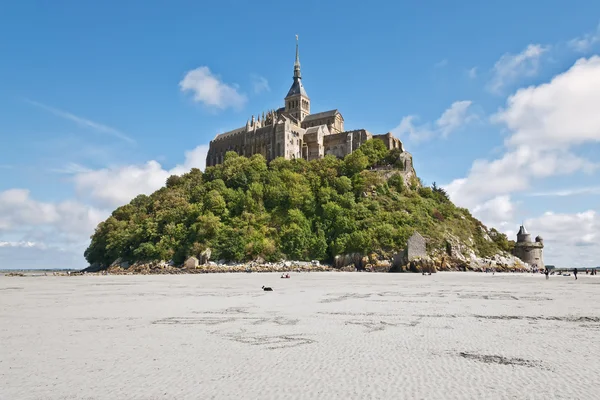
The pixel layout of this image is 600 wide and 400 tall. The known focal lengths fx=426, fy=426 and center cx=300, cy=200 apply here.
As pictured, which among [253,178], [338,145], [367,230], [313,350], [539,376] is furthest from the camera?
[338,145]

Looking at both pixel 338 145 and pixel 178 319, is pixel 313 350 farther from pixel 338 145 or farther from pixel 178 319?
pixel 338 145

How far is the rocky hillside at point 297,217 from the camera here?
196ft

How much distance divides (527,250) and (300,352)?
226 feet

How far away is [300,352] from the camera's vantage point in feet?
30.1

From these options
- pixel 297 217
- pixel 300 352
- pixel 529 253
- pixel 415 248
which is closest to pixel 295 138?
pixel 297 217

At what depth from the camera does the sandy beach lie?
670 cm

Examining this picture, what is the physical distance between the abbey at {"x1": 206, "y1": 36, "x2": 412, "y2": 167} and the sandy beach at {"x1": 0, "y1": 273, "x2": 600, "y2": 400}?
6831 cm

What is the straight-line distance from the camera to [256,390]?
663 centimetres

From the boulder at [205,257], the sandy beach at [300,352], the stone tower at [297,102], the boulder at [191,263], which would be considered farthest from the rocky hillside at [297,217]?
the sandy beach at [300,352]

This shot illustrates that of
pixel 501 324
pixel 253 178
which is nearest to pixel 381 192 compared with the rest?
pixel 253 178

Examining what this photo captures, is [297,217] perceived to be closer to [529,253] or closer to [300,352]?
[529,253]

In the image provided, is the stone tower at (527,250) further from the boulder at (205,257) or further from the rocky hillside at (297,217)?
the boulder at (205,257)

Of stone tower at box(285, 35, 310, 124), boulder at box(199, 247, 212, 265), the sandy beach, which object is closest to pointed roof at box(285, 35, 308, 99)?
stone tower at box(285, 35, 310, 124)

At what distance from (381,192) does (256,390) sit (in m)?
62.8
